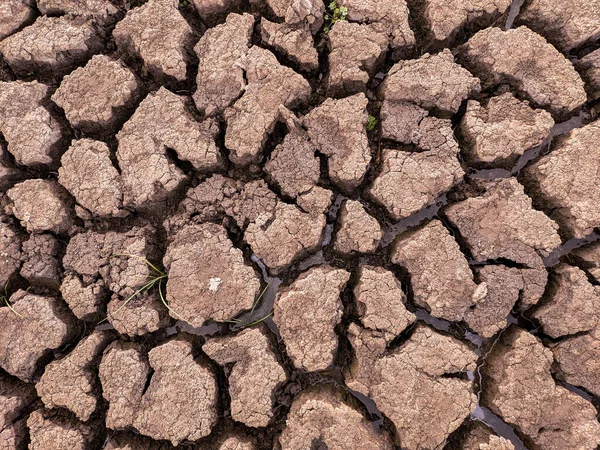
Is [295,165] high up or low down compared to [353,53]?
down

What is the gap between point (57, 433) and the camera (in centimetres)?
194

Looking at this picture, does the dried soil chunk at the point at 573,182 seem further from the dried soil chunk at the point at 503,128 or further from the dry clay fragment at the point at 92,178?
the dry clay fragment at the point at 92,178

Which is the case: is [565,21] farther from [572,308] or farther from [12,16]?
[12,16]

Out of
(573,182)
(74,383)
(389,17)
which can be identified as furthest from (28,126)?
(573,182)

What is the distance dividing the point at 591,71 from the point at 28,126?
2.88 m

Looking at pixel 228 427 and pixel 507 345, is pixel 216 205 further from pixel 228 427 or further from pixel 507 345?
pixel 507 345

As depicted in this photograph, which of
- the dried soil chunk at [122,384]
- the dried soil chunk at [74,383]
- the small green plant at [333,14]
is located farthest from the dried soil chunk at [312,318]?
the small green plant at [333,14]

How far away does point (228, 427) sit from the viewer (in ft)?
6.50

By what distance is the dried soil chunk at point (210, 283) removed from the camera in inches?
77.7

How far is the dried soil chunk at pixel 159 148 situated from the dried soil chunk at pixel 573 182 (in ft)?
5.23

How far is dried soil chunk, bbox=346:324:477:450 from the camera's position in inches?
72.8

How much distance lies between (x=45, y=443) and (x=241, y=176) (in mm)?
1557

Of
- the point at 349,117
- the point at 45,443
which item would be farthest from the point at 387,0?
the point at 45,443

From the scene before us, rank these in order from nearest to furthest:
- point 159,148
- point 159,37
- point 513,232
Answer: point 513,232 < point 159,148 < point 159,37
